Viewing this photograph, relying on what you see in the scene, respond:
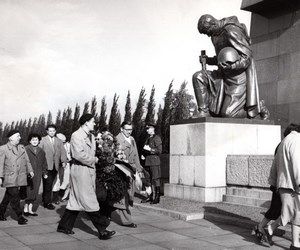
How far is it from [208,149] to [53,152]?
12.2 feet

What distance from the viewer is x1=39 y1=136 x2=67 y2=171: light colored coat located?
9.65m

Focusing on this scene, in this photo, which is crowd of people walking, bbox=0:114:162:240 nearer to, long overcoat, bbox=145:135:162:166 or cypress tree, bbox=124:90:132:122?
long overcoat, bbox=145:135:162:166

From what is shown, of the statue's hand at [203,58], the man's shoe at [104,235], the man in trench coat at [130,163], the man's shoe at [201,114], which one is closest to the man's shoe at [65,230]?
the man's shoe at [104,235]

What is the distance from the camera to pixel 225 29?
9.68m

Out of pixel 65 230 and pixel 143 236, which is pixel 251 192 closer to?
pixel 143 236

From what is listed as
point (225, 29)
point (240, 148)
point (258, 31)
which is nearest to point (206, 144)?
point (240, 148)

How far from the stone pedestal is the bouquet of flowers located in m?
2.21

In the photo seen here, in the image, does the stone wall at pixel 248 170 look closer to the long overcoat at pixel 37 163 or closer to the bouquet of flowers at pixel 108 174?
the bouquet of flowers at pixel 108 174

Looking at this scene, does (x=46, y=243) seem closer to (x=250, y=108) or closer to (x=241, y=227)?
(x=241, y=227)

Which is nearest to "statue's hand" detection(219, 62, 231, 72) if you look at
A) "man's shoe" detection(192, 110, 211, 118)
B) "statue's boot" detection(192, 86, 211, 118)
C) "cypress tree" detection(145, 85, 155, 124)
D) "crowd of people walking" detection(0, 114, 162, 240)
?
"statue's boot" detection(192, 86, 211, 118)

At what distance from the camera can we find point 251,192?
7.93 meters

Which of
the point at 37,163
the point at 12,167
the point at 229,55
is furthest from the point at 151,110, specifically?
the point at 12,167

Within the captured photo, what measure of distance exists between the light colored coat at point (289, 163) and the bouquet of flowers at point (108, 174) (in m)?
2.57

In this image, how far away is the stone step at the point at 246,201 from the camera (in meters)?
7.54
